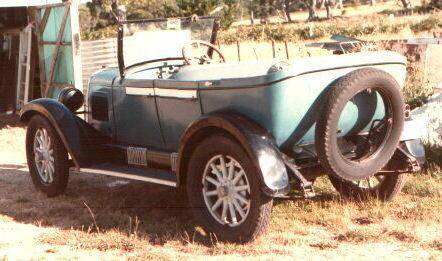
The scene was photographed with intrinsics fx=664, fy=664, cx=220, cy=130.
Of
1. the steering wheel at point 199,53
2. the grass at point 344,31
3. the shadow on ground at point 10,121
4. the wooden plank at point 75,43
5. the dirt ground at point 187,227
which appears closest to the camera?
the dirt ground at point 187,227

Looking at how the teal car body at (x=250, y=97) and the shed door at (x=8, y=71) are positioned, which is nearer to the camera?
the teal car body at (x=250, y=97)

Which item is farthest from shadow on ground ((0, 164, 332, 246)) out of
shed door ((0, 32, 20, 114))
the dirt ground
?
shed door ((0, 32, 20, 114))

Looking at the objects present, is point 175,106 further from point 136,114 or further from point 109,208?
point 109,208

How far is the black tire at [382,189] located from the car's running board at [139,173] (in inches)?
61.1

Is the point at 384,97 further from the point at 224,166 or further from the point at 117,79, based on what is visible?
the point at 117,79

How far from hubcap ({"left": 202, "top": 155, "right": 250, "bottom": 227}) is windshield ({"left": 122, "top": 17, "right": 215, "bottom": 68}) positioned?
1.77 metres

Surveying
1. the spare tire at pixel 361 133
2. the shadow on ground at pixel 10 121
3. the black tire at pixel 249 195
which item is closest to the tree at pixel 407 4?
the shadow on ground at pixel 10 121

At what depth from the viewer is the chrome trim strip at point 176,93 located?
5262 millimetres

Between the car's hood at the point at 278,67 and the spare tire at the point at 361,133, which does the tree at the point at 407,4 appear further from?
the spare tire at the point at 361,133

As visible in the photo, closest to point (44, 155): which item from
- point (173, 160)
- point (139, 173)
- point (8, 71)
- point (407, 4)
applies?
point (139, 173)

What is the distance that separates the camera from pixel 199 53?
664 centimetres

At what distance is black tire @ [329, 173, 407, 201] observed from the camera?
593 cm

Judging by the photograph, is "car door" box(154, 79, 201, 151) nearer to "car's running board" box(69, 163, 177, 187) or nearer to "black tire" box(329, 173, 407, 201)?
"car's running board" box(69, 163, 177, 187)

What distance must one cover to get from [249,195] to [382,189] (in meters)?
1.75
